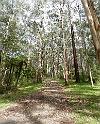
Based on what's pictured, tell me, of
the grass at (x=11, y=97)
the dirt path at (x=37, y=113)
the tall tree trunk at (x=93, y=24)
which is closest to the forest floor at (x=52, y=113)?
the dirt path at (x=37, y=113)

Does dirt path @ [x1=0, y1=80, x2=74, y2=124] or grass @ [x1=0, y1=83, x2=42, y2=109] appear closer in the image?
dirt path @ [x1=0, y1=80, x2=74, y2=124]

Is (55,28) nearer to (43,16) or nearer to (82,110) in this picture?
(43,16)

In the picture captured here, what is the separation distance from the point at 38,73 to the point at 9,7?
1253 centimetres

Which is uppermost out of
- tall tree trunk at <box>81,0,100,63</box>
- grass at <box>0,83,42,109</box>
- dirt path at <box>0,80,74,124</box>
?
tall tree trunk at <box>81,0,100,63</box>

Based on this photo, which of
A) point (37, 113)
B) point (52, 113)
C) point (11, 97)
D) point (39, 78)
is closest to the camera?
point (52, 113)

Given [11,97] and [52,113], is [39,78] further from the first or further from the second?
[52,113]

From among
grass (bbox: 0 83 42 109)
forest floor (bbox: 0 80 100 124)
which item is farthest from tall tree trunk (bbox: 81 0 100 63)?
grass (bbox: 0 83 42 109)

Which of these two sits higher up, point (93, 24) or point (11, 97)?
point (93, 24)

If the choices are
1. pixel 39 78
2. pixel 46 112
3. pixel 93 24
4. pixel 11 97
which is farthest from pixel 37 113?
pixel 39 78

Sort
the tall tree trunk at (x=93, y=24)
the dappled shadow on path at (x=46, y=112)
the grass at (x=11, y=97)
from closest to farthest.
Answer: the tall tree trunk at (x=93, y=24) < the dappled shadow on path at (x=46, y=112) < the grass at (x=11, y=97)

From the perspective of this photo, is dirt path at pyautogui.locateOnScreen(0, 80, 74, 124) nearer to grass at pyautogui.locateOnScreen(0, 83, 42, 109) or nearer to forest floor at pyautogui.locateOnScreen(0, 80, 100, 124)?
forest floor at pyautogui.locateOnScreen(0, 80, 100, 124)

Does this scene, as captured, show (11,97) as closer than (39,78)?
Yes

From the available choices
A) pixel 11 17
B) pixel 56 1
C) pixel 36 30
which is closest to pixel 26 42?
pixel 36 30

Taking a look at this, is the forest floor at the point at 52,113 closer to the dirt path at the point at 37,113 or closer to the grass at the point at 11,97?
the dirt path at the point at 37,113
